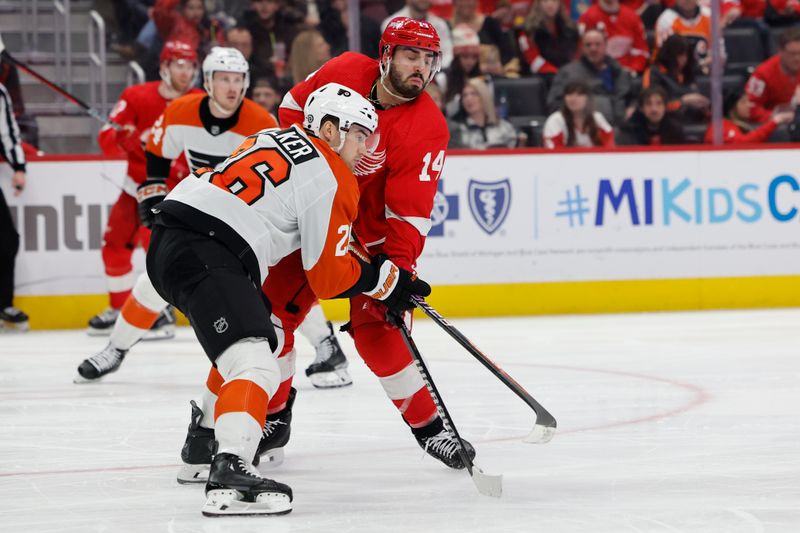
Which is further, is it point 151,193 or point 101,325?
point 101,325

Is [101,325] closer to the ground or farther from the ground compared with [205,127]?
closer to the ground

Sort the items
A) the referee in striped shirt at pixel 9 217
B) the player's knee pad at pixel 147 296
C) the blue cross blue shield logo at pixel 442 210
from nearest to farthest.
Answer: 1. the player's knee pad at pixel 147 296
2. the referee in striped shirt at pixel 9 217
3. the blue cross blue shield logo at pixel 442 210

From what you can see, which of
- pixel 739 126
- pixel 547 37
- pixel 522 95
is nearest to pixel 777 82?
pixel 739 126

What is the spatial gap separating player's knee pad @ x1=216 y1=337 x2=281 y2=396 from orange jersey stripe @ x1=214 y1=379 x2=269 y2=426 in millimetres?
13

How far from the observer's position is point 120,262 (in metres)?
6.43

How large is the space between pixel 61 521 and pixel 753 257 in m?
5.37

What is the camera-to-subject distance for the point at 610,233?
718 centimetres

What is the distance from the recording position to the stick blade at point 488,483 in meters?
2.83

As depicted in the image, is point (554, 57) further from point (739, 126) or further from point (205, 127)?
point (205, 127)

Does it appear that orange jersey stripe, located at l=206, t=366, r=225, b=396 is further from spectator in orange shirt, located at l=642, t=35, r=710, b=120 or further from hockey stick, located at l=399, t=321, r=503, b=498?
spectator in orange shirt, located at l=642, t=35, r=710, b=120

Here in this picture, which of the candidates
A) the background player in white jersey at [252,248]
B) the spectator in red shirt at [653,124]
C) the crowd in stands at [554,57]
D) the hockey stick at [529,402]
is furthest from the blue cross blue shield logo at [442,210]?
the background player in white jersey at [252,248]

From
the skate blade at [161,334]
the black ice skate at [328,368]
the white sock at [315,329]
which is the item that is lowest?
the skate blade at [161,334]

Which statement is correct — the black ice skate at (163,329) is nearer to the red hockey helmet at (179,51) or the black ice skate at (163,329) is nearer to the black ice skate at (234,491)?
the red hockey helmet at (179,51)

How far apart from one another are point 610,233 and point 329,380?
294 centimetres
